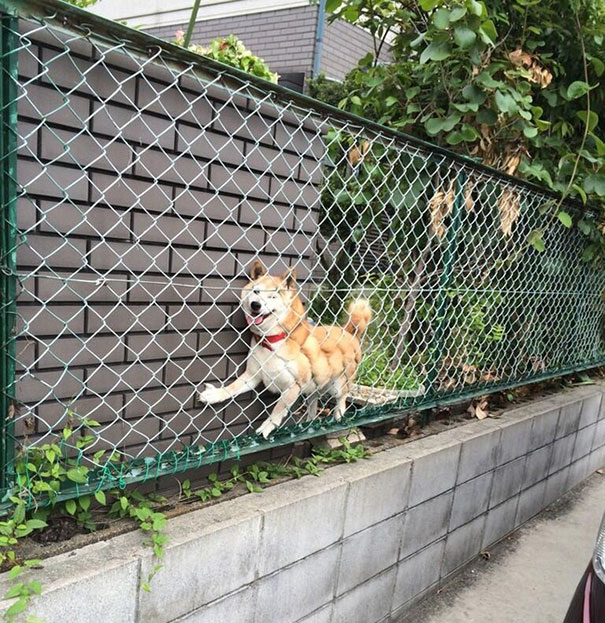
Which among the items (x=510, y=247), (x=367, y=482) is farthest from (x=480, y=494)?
(x=510, y=247)

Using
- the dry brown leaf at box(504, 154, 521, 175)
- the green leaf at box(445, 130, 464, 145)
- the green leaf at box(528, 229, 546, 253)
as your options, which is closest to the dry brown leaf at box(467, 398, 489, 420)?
the green leaf at box(528, 229, 546, 253)

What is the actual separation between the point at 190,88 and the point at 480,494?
8.14 ft

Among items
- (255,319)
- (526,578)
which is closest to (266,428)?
(255,319)

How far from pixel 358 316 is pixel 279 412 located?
60 cm

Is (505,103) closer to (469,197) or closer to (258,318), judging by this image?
(469,197)

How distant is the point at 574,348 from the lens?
4348mm

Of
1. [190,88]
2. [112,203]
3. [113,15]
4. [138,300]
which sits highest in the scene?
[113,15]

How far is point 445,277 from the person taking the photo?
2.79m

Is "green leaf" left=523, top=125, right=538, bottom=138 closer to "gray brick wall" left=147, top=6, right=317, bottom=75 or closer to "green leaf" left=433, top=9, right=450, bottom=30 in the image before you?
"green leaf" left=433, top=9, right=450, bottom=30

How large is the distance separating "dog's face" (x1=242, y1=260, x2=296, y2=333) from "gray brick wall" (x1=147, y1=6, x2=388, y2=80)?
584cm

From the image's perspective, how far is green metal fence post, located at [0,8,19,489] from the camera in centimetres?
127

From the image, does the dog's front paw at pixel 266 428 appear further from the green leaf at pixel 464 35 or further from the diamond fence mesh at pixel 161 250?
the green leaf at pixel 464 35

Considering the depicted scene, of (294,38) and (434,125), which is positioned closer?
(434,125)

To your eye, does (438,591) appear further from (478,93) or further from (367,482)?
(478,93)
